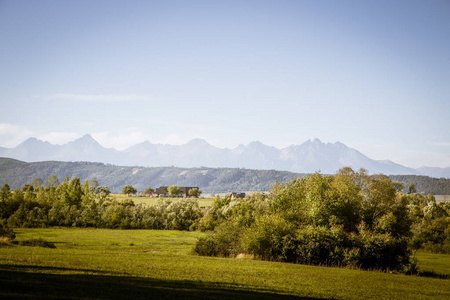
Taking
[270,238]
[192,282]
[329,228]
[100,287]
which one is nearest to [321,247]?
[329,228]

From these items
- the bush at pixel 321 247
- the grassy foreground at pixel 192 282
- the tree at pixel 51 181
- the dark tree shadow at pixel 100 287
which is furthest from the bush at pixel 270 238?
the tree at pixel 51 181

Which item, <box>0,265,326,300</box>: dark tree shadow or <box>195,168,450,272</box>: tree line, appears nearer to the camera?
<box>0,265,326,300</box>: dark tree shadow

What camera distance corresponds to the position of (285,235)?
4534 cm

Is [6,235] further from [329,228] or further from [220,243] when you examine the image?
[329,228]

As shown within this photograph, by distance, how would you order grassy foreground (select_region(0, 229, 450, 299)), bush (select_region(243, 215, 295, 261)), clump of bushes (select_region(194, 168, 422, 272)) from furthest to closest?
bush (select_region(243, 215, 295, 261)) → clump of bushes (select_region(194, 168, 422, 272)) → grassy foreground (select_region(0, 229, 450, 299))

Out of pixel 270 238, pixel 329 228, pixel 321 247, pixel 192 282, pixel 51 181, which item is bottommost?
pixel 321 247

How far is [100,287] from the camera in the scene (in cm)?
2039

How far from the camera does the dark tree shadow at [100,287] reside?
1791 cm

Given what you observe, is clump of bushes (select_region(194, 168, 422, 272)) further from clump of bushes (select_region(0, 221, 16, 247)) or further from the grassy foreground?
clump of bushes (select_region(0, 221, 16, 247))

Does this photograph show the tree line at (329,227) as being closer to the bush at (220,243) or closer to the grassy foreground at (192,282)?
the bush at (220,243)

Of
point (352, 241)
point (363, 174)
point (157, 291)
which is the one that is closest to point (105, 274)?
point (157, 291)

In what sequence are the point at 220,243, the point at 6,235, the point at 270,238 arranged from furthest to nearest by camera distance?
the point at 220,243, the point at 6,235, the point at 270,238

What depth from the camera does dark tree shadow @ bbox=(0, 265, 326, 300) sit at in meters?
17.9

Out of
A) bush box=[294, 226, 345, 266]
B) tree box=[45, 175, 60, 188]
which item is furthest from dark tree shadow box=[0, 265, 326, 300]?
tree box=[45, 175, 60, 188]
